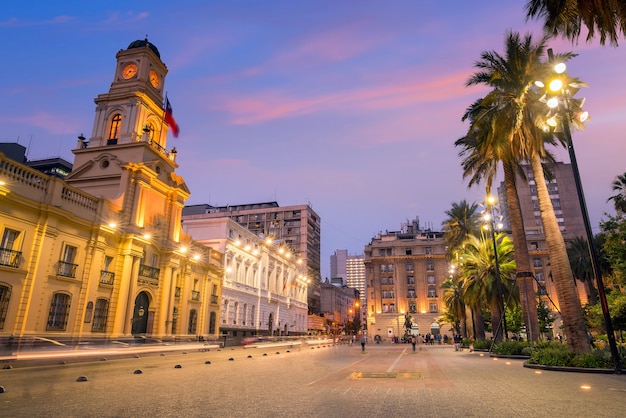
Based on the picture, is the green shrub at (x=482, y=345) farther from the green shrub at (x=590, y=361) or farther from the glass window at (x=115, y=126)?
the glass window at (x=115, y=126)

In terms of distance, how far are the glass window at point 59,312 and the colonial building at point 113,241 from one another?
0.07 m

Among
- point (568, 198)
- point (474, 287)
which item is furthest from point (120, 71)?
A: point (568, 198)

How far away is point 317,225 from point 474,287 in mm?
86786

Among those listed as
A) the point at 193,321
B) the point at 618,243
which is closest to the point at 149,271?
the point at 193,321

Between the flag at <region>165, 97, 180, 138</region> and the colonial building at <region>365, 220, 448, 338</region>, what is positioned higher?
the flag at <region>165, 97, 180, 138</region>

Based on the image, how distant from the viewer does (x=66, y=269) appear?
986 inches

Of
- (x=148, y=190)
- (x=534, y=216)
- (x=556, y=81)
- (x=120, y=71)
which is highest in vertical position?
(x=534, y=216)

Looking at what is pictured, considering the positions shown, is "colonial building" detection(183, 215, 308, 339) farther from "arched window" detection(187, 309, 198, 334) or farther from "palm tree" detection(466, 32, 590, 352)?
"palm tree" detection(466, 32, 590, 352)

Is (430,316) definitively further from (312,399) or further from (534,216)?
(312,399)

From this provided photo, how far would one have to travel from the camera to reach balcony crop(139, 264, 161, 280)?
32.0m

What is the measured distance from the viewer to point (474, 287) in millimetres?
31750

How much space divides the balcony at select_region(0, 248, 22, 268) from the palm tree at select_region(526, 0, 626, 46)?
27349 millimetres

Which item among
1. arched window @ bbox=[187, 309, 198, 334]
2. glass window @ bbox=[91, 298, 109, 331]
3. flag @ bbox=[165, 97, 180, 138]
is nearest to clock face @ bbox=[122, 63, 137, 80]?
flag @ bbox=[165, 97, 180, 138]

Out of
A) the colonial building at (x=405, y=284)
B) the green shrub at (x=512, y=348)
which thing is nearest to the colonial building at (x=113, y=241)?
the green shrub at (x=512, y=348)
